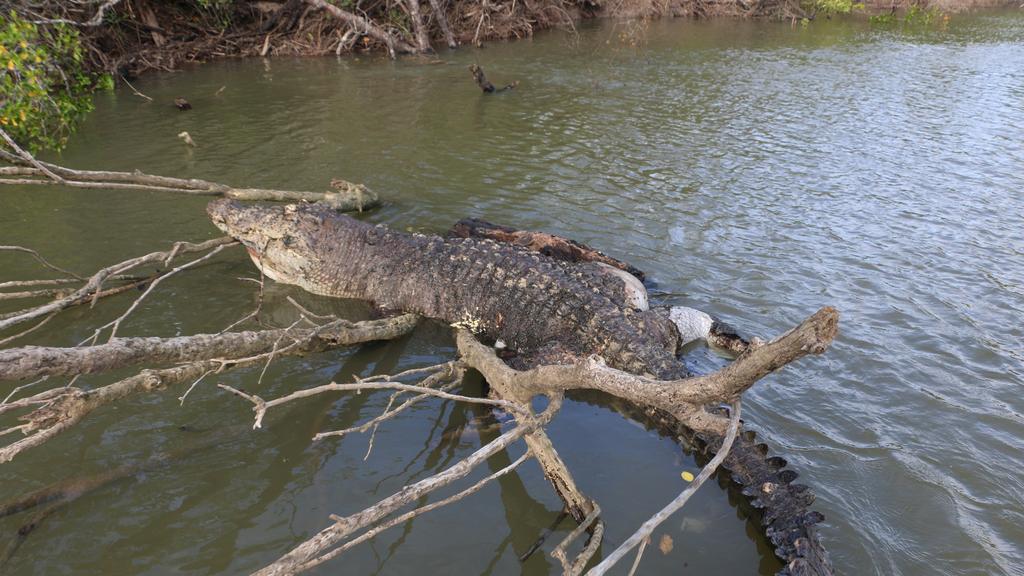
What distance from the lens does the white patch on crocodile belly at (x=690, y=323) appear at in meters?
5.63

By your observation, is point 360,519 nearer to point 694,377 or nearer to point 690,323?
point 694,377

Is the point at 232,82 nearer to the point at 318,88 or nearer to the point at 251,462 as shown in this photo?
the point at 318,88

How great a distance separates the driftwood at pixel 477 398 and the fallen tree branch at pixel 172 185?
0.12 m

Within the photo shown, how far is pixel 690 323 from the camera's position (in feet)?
18.6

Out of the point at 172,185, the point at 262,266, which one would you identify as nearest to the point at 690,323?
the point at 262,266

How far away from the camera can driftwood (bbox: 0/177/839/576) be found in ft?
7.59

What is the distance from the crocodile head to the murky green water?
0.38 m

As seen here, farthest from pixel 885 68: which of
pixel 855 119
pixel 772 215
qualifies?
pixel 772 215

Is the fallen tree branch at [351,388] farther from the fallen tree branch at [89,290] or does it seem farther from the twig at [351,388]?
the fallen tree branch at [89,290]

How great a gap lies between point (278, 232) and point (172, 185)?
143cm

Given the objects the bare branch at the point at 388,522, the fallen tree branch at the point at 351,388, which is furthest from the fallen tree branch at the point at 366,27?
the bare branch at the point at 388,522

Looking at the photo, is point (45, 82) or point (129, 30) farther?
point (129, 30)

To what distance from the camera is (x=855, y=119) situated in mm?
11711

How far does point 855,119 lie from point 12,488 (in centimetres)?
1341
